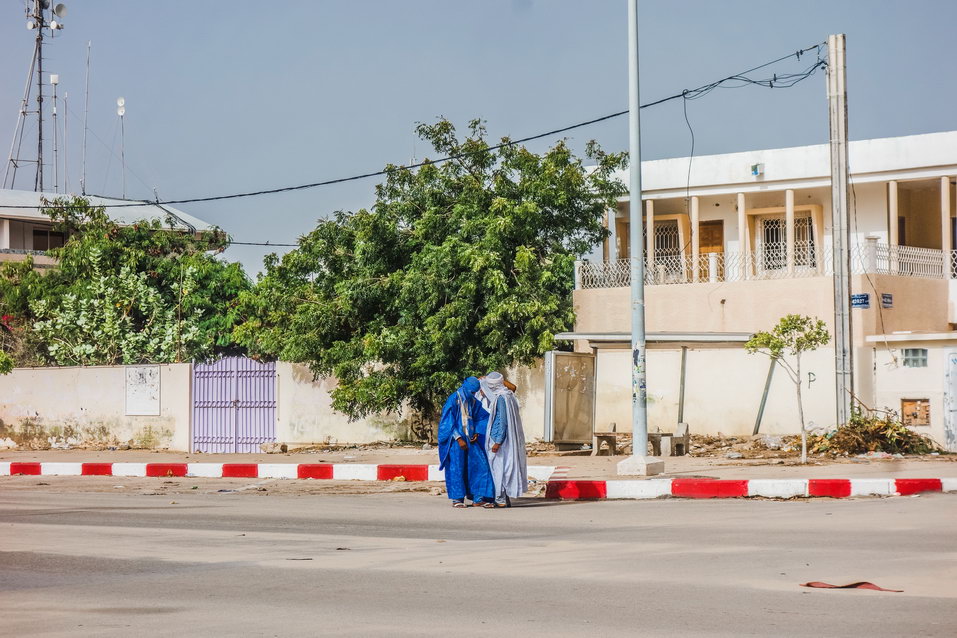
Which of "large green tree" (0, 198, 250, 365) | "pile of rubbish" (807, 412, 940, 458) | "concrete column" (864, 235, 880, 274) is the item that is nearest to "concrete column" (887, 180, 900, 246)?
"concrete column" (864, 235, 880, 274)

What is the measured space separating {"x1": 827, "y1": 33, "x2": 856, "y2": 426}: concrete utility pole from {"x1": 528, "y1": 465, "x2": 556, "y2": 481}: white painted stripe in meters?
5.07

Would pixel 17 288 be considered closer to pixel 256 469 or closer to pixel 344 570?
pixel 256 469

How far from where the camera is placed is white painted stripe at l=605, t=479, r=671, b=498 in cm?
1434

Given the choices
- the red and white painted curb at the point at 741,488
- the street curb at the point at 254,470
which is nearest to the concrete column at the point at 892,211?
the street curb at the point at 254,470

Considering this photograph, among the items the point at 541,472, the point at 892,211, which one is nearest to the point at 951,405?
the point at 541,472

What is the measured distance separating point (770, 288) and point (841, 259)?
11.4ft

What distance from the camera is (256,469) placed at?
741 inches

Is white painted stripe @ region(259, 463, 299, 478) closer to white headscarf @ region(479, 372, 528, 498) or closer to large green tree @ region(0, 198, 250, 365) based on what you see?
white headscarf @ region(479, 372, 528, 498)

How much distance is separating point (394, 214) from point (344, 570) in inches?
648

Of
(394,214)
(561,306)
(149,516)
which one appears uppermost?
(394,214)

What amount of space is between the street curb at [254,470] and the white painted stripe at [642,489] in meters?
1.85

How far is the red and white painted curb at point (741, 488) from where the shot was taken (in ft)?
44.7

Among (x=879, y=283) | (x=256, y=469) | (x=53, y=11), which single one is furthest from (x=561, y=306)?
(x=53, y=11)

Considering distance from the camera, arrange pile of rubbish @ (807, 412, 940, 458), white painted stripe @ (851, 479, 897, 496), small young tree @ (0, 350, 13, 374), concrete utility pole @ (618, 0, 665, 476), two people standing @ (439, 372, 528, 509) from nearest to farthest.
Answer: two people standing @ (439, 372, 528, 509) → white painted stripe @ (851, 479, 897, 496) → concrete utility pole @ (618, 0, 665, 476) → pile of rubbish @ (807, 412, 940, 458) → small young tree @ (0, 350, 13, 374)
